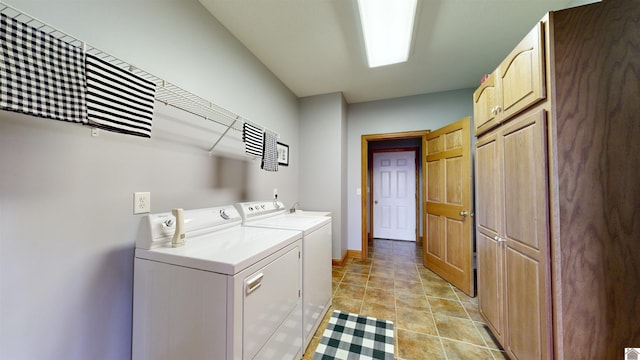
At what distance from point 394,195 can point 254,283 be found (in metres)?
4.02

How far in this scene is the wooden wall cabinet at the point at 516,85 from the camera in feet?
3.40

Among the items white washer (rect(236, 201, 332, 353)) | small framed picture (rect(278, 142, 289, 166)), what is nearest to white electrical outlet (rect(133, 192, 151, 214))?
white washer (rect(236, 201, 332, 353))

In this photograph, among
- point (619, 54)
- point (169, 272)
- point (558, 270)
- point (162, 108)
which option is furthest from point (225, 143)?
point (619, 54)

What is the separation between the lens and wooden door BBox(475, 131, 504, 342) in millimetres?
1429

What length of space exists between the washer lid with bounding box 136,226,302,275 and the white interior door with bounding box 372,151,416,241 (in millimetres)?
3549

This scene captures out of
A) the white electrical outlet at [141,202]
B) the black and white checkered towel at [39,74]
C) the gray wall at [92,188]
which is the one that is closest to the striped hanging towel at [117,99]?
the black and white checkered towel at [39,74]

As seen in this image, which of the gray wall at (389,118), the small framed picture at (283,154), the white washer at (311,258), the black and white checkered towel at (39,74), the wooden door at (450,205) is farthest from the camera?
the gray wall at (389,118)

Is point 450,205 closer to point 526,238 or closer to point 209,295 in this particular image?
point 526,238

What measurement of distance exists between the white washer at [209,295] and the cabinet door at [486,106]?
1675 mm

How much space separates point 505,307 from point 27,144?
8.63ft

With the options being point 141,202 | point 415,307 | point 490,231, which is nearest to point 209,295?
point 141,202

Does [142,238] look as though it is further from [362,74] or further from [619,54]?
[362,74]

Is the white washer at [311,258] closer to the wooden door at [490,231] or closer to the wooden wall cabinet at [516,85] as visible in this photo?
the wooden door at [490,231]

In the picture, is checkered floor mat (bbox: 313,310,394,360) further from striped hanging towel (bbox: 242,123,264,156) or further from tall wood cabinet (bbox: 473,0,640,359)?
striped hanging towel (bbox: 242,123,264,156)
